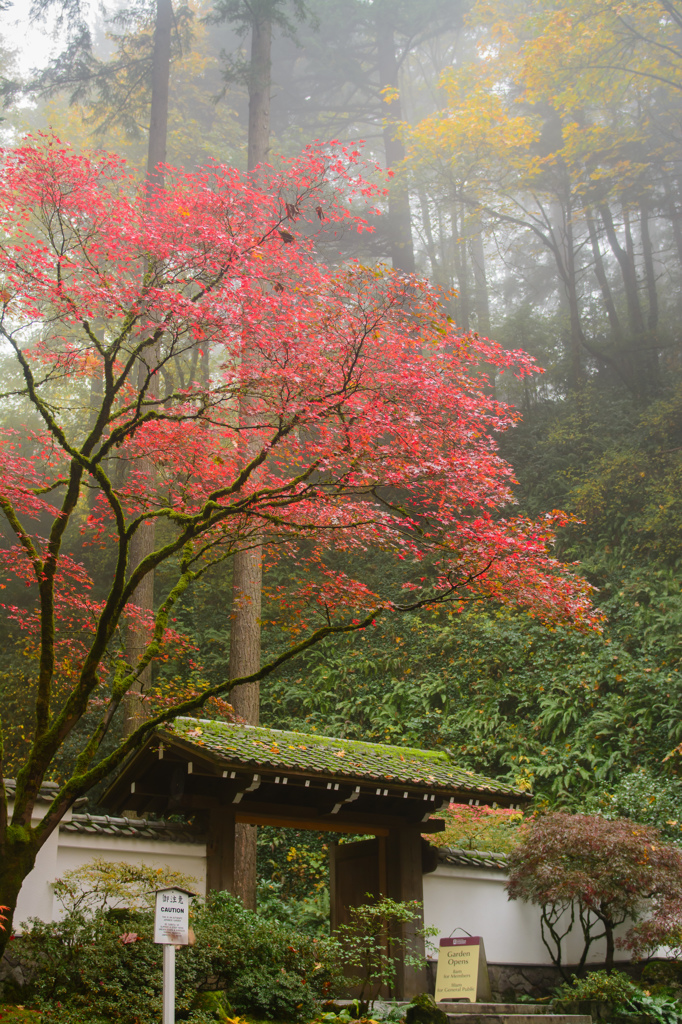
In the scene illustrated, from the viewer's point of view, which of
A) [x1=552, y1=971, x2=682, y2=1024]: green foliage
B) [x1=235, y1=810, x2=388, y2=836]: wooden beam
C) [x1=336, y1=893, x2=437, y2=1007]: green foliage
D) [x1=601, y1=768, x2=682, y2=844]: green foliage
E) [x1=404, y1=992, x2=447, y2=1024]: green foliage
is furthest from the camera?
[x1=601, y1=768, x2=682, y2=844]: green foliage

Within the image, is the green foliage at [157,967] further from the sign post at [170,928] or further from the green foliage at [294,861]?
the green foliage at [294,861]

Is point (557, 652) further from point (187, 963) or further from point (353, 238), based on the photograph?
point (353, 238)

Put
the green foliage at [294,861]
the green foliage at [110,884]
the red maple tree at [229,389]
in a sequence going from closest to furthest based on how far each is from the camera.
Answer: the red maple tree at [229,389], the green foliage at [110,884], the green foliage at [294,861]

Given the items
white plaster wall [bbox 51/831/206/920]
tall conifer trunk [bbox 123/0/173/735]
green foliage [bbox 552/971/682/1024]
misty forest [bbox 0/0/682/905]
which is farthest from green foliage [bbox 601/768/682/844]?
tall conifer trunk [bbox 123/0/173/735]

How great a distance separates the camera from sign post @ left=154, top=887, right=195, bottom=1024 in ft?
17.2

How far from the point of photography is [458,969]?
744 cm

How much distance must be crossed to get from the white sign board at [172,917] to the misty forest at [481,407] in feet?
4.03

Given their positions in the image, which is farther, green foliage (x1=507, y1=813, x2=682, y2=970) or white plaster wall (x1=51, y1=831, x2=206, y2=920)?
green foliage (x1=507, y1=813, x2=682, y2=970)

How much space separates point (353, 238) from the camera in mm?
22516

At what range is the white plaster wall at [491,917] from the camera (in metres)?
9.39

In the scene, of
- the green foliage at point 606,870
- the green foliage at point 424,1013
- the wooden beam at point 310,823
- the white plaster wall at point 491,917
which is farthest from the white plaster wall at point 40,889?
the green foliage at point 606,870

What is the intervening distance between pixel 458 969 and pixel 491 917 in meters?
2.45

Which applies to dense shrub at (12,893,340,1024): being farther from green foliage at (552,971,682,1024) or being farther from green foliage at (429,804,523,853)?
green foliage at (429,804,523,853)

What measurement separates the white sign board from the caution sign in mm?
3261
